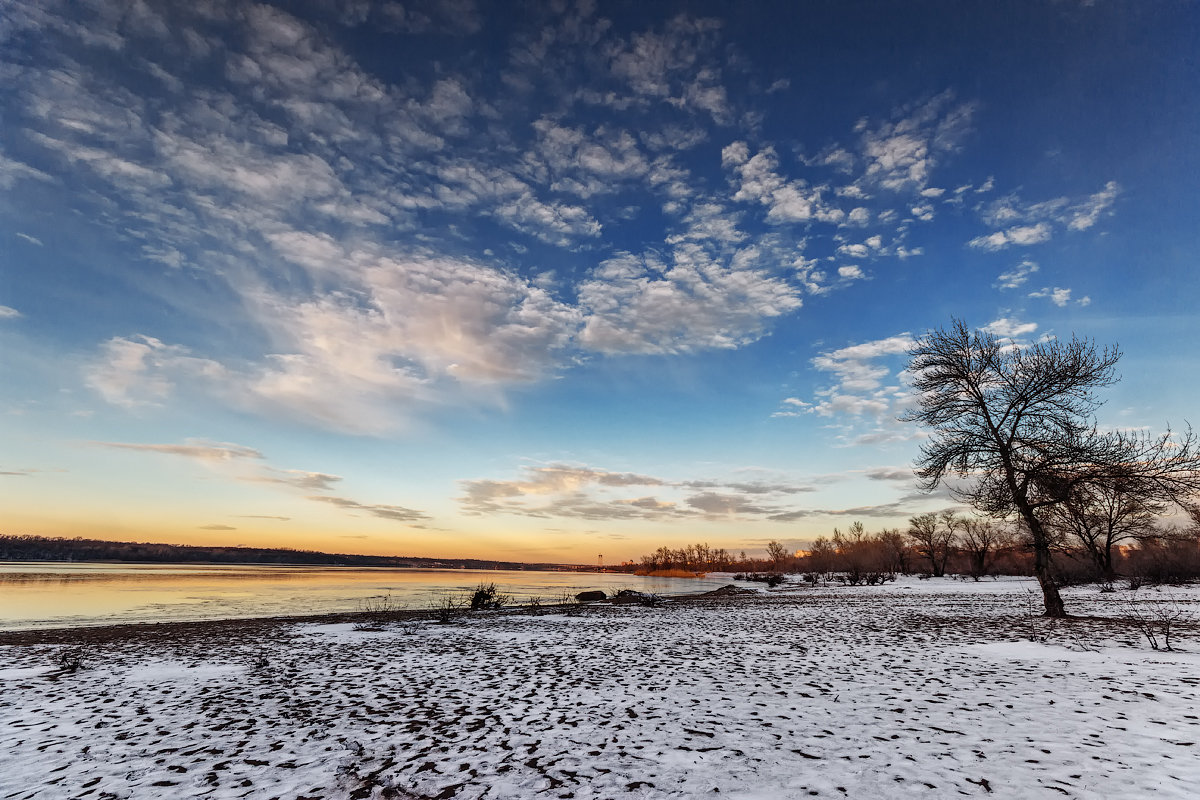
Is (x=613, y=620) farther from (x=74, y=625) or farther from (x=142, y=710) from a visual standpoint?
(x=74, y=625)

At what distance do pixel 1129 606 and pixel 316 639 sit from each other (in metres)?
32.7

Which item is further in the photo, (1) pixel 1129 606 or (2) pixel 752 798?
(1) pixel 1129 606

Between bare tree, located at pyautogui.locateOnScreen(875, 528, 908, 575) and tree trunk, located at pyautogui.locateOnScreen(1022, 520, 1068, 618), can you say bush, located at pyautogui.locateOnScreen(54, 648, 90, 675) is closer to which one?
tree trunk, located at pyautogui.locateOnScreen(1022, 520, 1068, 618)

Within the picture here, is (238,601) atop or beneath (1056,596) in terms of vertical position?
beneath

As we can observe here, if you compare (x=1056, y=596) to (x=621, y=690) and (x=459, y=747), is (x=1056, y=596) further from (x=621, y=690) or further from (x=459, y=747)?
(x=459, y=747)

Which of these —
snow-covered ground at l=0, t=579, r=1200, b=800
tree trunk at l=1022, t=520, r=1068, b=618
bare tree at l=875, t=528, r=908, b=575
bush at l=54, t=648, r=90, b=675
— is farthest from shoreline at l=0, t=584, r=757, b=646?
bare tree at l=875, t=528, r=908, b=575

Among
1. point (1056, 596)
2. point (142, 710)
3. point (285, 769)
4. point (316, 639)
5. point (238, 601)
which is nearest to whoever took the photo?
point (285, 769)

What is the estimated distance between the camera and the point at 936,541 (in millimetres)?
89438

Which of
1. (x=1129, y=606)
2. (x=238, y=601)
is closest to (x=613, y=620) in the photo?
(x=1129, y=606)

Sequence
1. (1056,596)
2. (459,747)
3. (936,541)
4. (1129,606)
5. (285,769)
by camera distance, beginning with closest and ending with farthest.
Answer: (285,769) → (459,747) → (1056,596) → (1129,606) → (936,541)

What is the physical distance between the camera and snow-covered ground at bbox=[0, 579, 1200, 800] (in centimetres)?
566

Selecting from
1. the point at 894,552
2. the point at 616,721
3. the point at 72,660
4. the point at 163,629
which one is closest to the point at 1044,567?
the point at 616,721

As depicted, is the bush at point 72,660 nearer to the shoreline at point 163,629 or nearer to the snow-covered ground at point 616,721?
the snow-covered ground at point 616,721

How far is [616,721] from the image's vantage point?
7855 mm
